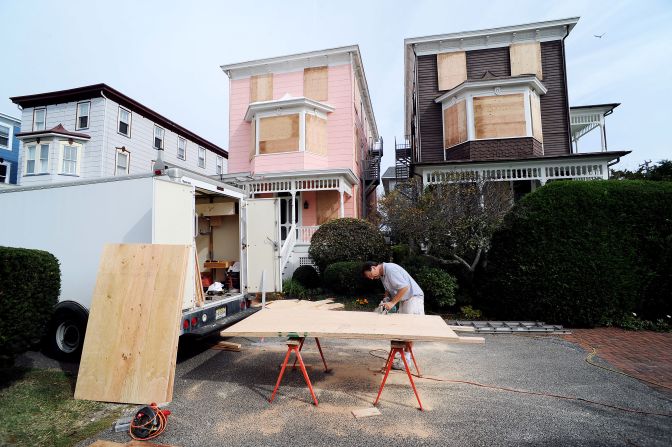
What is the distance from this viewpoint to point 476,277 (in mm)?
8641

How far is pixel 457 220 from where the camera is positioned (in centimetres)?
800

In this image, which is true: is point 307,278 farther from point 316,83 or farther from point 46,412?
point 316,83

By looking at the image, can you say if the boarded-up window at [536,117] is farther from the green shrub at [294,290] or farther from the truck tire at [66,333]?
the truck tire at [66,333]

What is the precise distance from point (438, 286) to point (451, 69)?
42.4ft

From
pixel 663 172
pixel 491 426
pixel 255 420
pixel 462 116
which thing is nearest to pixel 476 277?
pixel 491 426

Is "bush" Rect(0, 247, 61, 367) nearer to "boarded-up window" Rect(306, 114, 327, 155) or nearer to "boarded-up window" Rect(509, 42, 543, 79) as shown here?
"boarded-up window" Rect(306, 114, 327, 155)

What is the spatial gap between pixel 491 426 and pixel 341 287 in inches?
275

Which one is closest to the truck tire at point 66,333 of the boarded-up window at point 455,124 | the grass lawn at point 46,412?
the grass lawn at point 46,412

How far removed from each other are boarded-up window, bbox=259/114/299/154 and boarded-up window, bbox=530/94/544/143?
1053 centimetres

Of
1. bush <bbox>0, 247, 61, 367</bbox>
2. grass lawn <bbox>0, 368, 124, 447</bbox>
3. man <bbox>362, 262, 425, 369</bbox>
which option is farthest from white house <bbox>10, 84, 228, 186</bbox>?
man <bbox>362, 262, 425, 369</bbox>

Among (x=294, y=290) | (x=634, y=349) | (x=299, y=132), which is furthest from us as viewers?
(x=299, y=132)

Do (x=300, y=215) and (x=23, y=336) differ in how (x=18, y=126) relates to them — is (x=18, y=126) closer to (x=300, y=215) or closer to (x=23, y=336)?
(x=300, y=215)

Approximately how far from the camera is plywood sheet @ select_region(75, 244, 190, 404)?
12.3ft

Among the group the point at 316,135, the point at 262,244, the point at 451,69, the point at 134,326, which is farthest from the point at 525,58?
the point at 134,326
